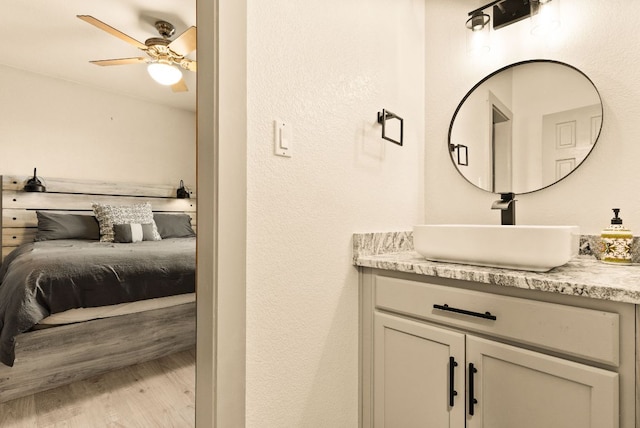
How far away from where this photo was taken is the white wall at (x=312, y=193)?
919 mm

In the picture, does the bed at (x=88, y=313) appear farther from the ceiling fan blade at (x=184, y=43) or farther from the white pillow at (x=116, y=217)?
the ceiling fan blade at (x=184, y=43)

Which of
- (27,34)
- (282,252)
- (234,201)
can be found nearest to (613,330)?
(282,252)

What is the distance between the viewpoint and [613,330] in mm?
744

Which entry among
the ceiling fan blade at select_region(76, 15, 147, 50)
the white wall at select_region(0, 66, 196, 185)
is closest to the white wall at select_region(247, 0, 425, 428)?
the ceiling fan blade at select_region(76, 15, 147, 50)

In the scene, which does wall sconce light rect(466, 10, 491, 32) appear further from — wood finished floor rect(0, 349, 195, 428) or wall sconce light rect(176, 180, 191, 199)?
wall sconce light rect(176, 180, 191, 199)

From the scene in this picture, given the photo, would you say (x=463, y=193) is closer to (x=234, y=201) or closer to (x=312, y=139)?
(x=312, y=139)

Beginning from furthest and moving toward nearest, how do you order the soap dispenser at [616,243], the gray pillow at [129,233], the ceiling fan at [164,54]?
1. the gray pillow at [129,233]
2. the ceiling fan at [164,54]
3. the soap dispenser at [616,243]

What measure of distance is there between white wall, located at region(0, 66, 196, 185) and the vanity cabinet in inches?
163

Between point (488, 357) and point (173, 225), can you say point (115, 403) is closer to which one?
point (488, 357)

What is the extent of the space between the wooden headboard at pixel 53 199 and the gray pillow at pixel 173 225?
1.26ft

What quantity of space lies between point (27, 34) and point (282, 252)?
353cm

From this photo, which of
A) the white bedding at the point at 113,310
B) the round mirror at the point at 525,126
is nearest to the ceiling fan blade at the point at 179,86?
the white bedding at the point at 113,310

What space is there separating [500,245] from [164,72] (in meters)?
2.84

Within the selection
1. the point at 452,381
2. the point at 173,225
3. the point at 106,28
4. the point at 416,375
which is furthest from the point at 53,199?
the point at 452,381
